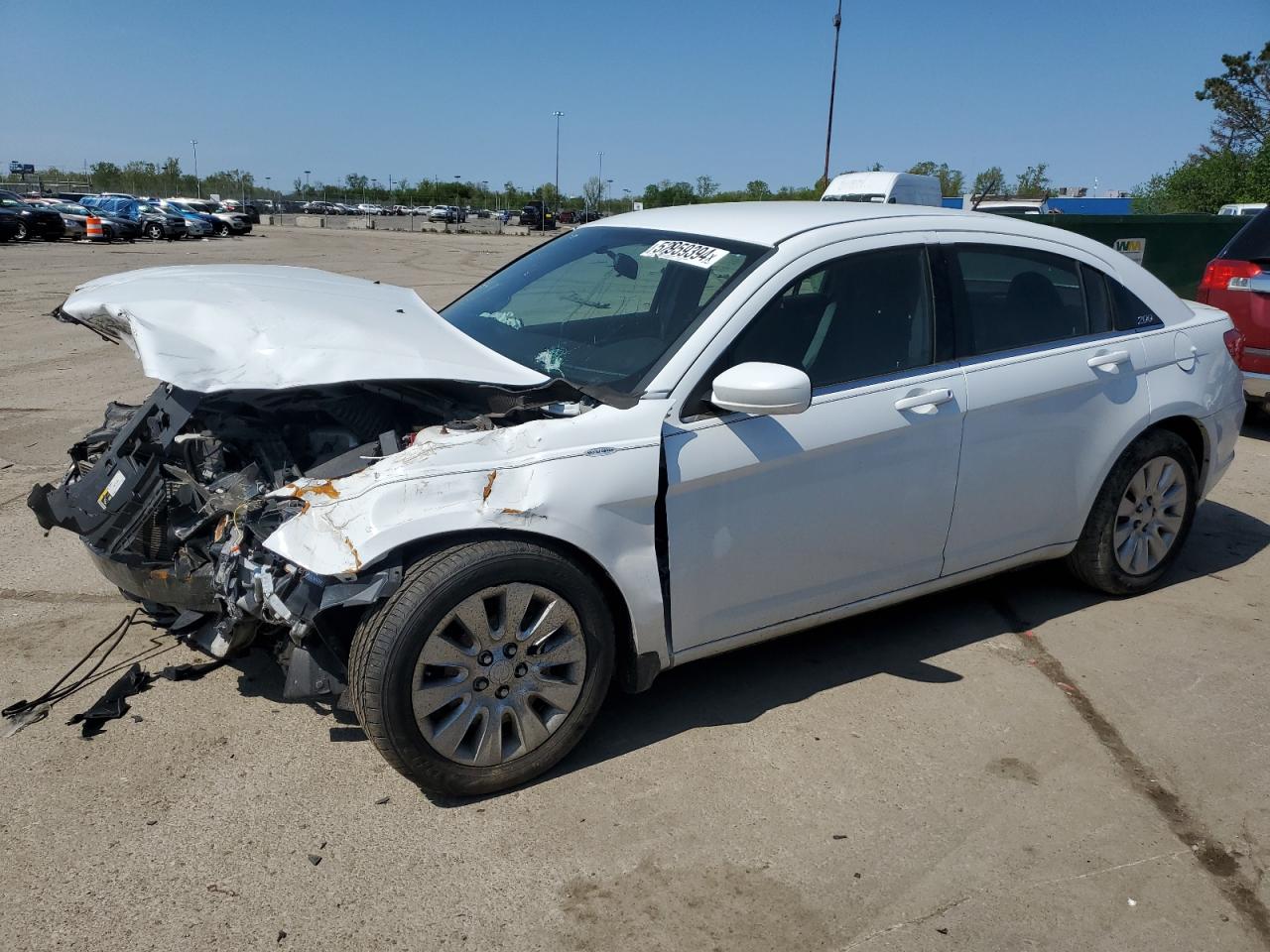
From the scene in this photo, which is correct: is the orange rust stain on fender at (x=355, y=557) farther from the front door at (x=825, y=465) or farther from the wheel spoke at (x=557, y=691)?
the front door at (x=825, y=465)

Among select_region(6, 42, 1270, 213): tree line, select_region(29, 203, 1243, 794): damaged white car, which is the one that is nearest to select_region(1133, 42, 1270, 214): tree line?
select_region(6, 42, 1270, 213): tree line

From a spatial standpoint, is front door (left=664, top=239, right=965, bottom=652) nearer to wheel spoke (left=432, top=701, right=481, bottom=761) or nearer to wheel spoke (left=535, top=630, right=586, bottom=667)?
wheel spoke (left=535, top=630, right=586, bottom=667)

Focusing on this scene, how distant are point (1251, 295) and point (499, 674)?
22.5 feet

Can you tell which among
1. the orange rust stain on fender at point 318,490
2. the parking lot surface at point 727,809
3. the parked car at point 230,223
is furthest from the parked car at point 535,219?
the orange rust stain on fender at point 318,490

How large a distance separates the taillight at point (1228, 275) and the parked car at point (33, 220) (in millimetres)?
32808

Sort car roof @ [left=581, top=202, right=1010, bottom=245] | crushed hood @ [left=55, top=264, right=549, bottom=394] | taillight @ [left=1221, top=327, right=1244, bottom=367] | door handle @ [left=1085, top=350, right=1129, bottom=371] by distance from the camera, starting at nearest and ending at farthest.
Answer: crushed hood @ [left=55, top=264, right=549, bottom=394] → car roof @ [left=581, top=202, right=1010, bottom=245] → door handle @ [left=1085, top=350, right=1129, bottom=371] → taillight @ [left=1221, top=327, right=1244, bottom=367]

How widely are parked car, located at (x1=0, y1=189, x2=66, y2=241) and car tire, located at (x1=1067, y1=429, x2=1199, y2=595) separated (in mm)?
34007

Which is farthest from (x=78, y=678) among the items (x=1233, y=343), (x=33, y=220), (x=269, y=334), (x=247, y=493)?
(x=33, y=220)

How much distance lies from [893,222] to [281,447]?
242 centimetres

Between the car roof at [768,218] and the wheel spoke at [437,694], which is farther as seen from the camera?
the car roof at [768,218]

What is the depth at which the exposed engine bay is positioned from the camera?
2.96 m

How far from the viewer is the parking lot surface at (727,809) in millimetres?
2602

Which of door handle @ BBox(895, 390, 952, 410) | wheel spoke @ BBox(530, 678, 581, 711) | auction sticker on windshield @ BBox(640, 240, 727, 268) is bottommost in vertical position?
wheel spoke @ BBox(530, 678, 581, 711)

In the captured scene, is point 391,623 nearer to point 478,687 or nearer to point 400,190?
point 478,687
